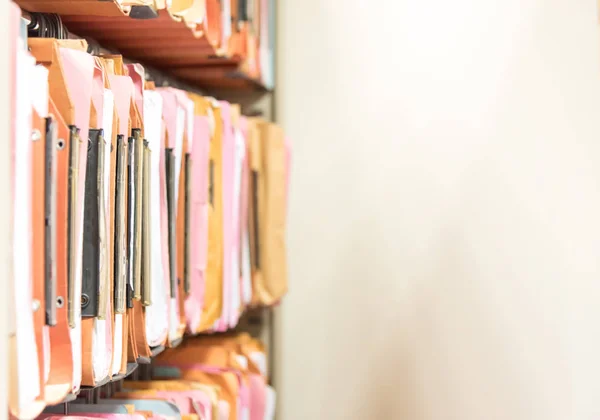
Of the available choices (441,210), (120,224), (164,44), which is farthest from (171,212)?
(441,210)

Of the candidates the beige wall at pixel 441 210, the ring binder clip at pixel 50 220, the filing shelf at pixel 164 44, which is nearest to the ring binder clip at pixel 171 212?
the filing shelf at pixel 164 44

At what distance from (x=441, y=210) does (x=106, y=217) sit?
1396mm

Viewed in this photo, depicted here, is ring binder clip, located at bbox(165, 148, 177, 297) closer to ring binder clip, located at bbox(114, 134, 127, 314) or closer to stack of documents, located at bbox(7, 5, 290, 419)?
stack of documents, located at bbox(7, 5, 290, 419)

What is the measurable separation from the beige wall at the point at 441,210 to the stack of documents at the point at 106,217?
561 mm

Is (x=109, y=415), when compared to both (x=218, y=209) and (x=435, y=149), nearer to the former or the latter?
(x=218, y=209)

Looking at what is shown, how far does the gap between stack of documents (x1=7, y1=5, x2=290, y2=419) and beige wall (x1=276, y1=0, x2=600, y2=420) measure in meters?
0.56

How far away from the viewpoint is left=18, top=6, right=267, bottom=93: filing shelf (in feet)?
4.62

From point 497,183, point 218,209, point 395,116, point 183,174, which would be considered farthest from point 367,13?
point 183,174

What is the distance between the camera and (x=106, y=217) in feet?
3.68

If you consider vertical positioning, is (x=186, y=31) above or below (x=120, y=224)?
above

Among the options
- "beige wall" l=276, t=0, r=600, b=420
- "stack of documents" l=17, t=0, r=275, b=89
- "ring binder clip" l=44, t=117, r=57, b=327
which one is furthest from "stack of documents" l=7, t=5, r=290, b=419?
"beige wall" l=276, t=0, r=600, b=420

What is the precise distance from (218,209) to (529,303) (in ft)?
3.32

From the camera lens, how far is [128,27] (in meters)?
1.50

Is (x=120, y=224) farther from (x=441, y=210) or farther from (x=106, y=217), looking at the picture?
(x=441, y=210)
